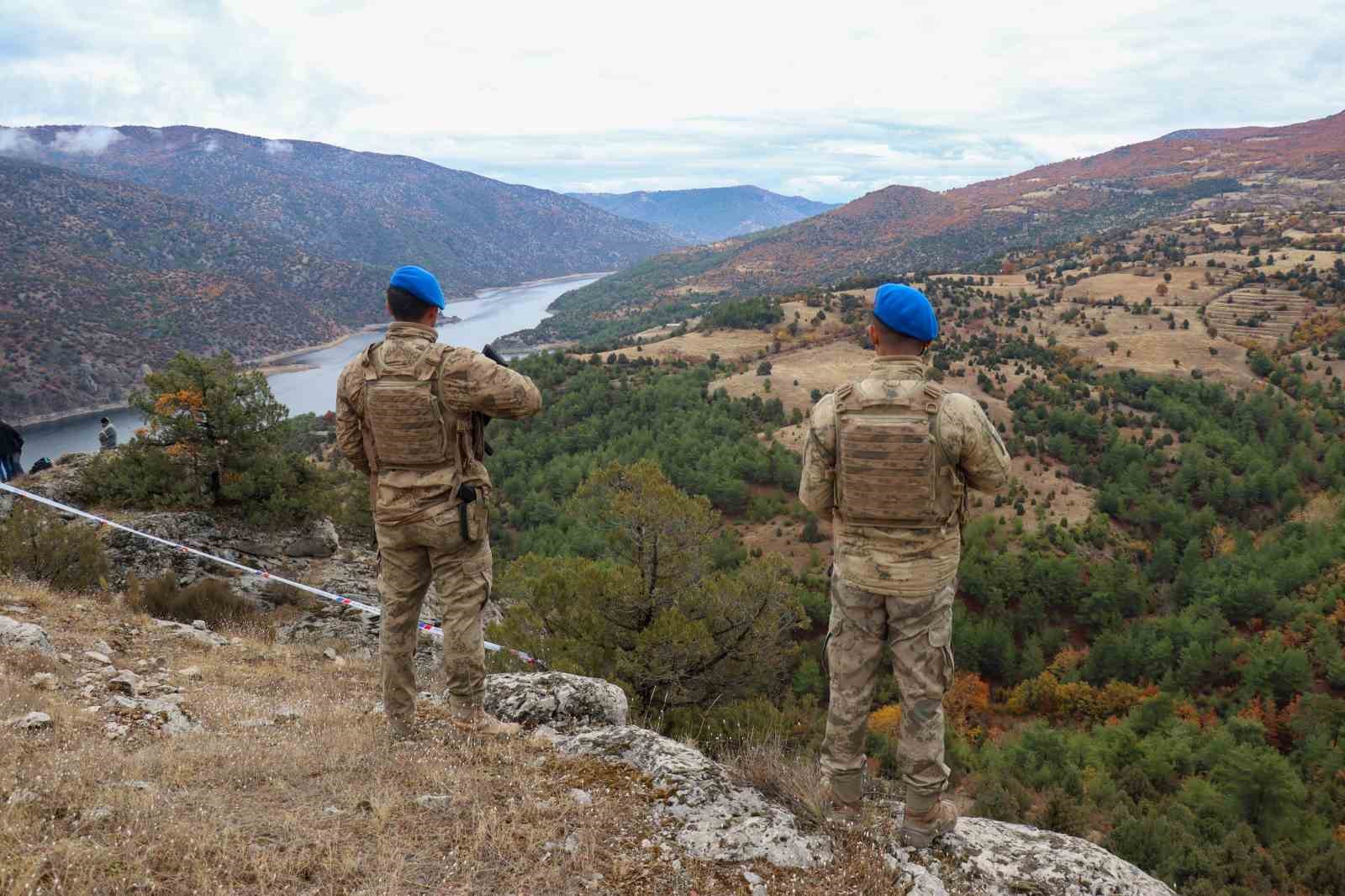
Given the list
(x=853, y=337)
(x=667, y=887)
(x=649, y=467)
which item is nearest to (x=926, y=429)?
(x=667, y=887)

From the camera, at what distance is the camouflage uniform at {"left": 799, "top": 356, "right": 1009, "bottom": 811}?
3098 millimetres

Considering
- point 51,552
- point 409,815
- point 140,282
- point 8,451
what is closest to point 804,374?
point 8,451

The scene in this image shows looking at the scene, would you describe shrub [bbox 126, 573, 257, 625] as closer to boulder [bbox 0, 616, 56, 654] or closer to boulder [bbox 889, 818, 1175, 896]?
boulder [bbox 0, 616, 56, 654]

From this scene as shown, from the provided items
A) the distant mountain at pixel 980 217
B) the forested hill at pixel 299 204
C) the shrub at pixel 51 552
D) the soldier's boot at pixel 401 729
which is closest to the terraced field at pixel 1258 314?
the distant mountain at pixel 980 217

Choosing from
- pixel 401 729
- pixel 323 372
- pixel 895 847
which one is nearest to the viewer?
pixel 895 847

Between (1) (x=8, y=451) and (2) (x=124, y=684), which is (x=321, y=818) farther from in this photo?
(1) (x=8, y=451)

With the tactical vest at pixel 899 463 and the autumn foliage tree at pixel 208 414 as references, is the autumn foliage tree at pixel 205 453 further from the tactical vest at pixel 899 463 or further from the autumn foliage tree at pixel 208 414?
the tactical vest at pixel 899 463

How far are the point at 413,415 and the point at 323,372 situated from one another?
77.2 m

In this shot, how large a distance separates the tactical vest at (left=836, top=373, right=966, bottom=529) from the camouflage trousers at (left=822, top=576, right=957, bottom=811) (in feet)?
1.18

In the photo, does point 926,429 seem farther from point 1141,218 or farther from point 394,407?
point 1141,218

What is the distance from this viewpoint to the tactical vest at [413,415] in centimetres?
364

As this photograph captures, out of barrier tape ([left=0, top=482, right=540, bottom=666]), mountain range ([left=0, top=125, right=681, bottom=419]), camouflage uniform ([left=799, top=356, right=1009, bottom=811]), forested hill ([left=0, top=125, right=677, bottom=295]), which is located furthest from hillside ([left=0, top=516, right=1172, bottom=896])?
forested hill ([left=0, top=125, right=677, bottom=295])

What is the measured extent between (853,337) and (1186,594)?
24506 millimetres

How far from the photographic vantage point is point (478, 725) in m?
4.18
